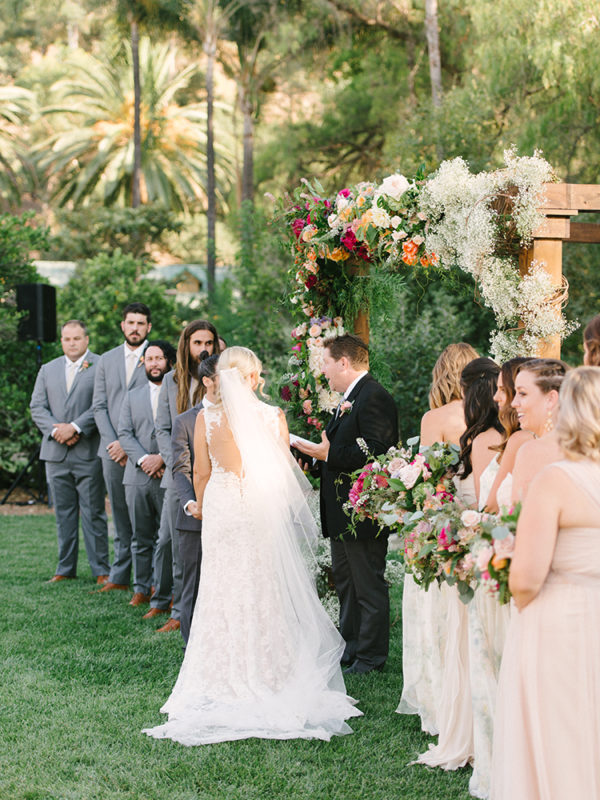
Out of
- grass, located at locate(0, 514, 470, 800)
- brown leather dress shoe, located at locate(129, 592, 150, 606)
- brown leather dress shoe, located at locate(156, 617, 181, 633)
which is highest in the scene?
grass, located at locate(0, 514, 470, 800)

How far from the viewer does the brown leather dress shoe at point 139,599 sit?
7602 mm

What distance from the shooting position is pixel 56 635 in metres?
6.68

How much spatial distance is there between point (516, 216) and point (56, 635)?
4.28m

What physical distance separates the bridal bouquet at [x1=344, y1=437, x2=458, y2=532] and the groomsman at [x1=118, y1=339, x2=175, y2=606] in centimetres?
312

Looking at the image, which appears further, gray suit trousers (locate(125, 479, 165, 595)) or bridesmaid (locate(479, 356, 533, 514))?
gray suit trousers (locate(125, 479, 165, 595))

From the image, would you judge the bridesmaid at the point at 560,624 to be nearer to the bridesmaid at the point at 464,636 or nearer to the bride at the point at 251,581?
the bridesmaid at the point at 464,636

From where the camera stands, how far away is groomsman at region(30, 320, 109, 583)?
8.52 metres

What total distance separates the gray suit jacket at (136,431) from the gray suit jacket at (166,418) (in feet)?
1.15

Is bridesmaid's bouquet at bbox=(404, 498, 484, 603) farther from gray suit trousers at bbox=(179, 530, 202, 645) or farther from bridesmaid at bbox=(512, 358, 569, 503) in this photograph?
gray suit trousers at bbox=(179, 530, 202, 645)

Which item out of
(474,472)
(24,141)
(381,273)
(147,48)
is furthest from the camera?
(24,141)

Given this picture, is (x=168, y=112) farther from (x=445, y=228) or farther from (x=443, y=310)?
(x=445, y=228)

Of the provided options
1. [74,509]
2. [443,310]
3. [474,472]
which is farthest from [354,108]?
[474,472]

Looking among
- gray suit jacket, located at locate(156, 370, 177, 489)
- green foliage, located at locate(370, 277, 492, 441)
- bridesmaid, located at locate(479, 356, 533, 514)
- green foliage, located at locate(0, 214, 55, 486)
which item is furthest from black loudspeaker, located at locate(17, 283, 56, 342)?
bridesmaid, located at locate(479, 356, 533, 514)

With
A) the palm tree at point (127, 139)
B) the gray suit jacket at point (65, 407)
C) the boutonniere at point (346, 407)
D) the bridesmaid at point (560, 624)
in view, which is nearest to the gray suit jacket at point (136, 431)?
the gray suit jacket at point (65, 407)
